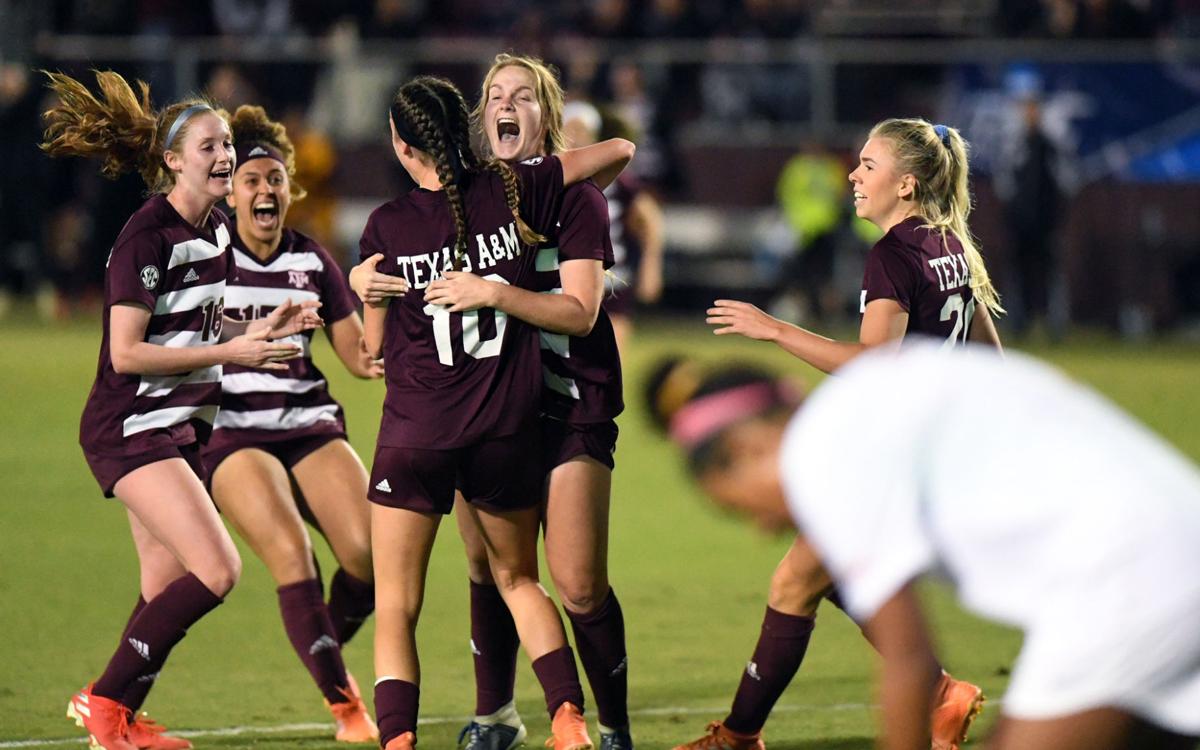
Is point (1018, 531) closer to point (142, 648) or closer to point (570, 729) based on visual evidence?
point (570, 729)

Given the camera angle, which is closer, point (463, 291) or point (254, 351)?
point (463, 291)

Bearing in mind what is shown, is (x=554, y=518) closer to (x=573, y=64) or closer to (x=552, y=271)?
(x=552, y=271)

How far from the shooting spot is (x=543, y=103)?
590 centimetres

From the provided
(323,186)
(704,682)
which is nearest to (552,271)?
(704,682)

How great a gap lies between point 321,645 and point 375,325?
4.08 feet

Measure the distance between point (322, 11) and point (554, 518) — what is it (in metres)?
16.0

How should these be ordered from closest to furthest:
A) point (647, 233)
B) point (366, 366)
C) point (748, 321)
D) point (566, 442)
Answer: point (748, 321)
point (566, 442)
point (366, 366)
point (647, 233)

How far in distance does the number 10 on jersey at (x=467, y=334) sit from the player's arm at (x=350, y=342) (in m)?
1.09

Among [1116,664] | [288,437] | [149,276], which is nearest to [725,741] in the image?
[288,437]

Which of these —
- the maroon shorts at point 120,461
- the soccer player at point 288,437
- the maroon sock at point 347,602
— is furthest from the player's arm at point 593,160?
the maroon sock at point 347,602

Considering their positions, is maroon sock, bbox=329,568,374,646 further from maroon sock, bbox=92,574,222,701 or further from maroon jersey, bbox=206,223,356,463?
maroon sock, bbox=92,574,222,701

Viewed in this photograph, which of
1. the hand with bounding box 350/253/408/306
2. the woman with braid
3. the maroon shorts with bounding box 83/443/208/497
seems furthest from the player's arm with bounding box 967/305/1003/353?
the maroon shorts with bounding box 83/443/208/497

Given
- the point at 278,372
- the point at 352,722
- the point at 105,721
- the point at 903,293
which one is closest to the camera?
the point at 903,293

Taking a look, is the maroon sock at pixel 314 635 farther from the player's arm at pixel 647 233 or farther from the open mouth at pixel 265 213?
the player's arm at pixel 647 233
